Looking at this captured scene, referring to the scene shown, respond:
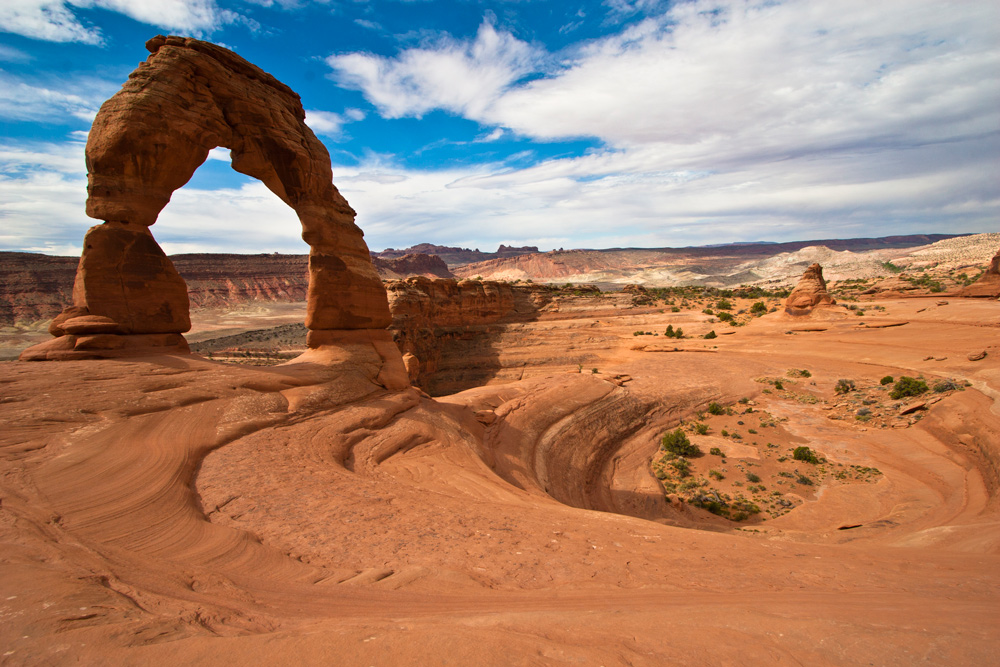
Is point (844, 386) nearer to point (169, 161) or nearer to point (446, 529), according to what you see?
point (446, 529)

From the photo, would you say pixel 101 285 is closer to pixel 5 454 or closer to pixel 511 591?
pixel 5 454

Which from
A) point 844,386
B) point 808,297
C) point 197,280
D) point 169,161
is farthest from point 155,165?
point 197,280

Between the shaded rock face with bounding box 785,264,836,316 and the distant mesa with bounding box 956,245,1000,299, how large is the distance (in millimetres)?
7307

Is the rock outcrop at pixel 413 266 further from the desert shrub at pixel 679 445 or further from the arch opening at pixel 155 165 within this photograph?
the desert shrub at pixel 679 445

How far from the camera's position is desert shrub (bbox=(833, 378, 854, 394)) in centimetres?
1859

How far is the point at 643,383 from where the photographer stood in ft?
64.8

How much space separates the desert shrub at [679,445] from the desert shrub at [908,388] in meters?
8.37

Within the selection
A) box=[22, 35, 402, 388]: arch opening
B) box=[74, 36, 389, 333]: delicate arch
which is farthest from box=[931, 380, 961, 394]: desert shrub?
box=[22, 35, 402, 388]: arch opening

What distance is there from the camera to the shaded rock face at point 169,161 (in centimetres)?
897

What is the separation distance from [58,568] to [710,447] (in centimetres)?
1635

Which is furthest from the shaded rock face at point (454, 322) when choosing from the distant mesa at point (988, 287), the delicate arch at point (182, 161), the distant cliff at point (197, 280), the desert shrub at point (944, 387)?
the distant mesa at point (988, 287)

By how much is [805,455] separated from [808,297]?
19557 mm

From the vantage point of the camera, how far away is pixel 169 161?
9516 millimetres

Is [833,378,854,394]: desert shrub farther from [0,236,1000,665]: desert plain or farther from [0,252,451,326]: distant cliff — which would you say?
[0,252,451,326]: distant cliff
